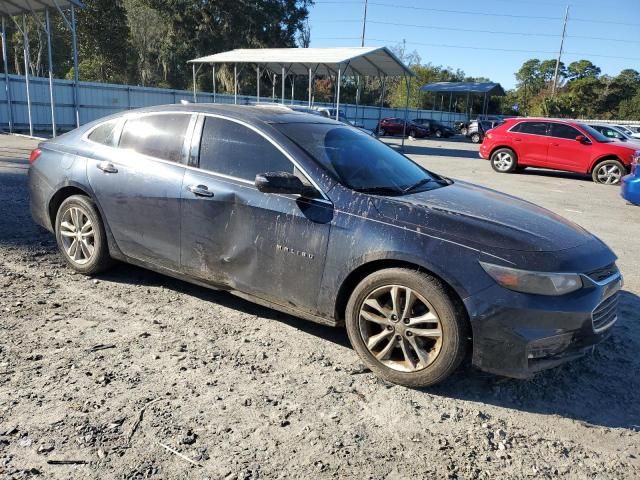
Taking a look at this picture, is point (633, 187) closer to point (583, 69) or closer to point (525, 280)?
point (525, 280)

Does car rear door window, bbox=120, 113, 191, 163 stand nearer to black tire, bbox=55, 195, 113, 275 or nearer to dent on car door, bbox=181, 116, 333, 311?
dent on car door, bbox=181, 116, 333, 311

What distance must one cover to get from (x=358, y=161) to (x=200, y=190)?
1189 mm

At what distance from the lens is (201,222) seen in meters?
3.87

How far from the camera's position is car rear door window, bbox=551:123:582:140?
1478cm

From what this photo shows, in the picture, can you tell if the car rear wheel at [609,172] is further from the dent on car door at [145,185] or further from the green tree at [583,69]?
the green tree at [583,69]

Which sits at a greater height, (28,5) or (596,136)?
(28,5)

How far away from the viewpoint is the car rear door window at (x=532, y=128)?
15.3 m

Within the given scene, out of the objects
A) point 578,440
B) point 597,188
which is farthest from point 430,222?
point 597,188

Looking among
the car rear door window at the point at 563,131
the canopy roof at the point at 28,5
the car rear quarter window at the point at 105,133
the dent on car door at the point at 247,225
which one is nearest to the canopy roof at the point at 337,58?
the car rear door window at the point at 563,131

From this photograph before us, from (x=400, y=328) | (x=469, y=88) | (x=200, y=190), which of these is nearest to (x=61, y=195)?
(x=200, y=190)

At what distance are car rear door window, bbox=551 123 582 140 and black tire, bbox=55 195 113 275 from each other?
13869 millimetres

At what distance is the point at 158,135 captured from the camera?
428cm

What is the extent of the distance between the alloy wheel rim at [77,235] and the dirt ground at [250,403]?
324mm

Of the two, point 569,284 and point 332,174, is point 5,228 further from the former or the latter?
point 569,284
